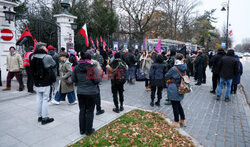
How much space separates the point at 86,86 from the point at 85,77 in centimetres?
20

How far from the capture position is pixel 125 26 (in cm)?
3088

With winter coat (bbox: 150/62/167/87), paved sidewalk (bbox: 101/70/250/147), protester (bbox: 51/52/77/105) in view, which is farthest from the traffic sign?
winter coat (bbox: 150/62/167/87)

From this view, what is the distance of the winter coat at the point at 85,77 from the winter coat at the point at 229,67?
213 inches

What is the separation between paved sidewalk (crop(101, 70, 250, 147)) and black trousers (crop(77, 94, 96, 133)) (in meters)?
2.53

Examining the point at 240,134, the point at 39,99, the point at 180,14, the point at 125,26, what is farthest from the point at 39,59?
the point at 180,14

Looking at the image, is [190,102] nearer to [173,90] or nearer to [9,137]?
[173,90]

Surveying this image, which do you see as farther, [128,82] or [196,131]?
[128,82]

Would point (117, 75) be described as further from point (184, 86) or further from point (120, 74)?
point (184, 86)

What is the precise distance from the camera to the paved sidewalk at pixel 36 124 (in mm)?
3595

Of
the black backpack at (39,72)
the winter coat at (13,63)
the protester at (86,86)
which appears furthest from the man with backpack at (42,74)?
the winter coat at (13,63)

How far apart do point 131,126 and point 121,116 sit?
0.63 metres

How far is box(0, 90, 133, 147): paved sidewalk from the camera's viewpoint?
3.59m

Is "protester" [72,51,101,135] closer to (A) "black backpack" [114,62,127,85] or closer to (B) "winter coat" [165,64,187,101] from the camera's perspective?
(A) "black backpack" [114,62,127,85]

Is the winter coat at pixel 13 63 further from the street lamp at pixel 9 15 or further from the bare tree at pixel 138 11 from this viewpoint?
the bare tree at pixel 138 11
